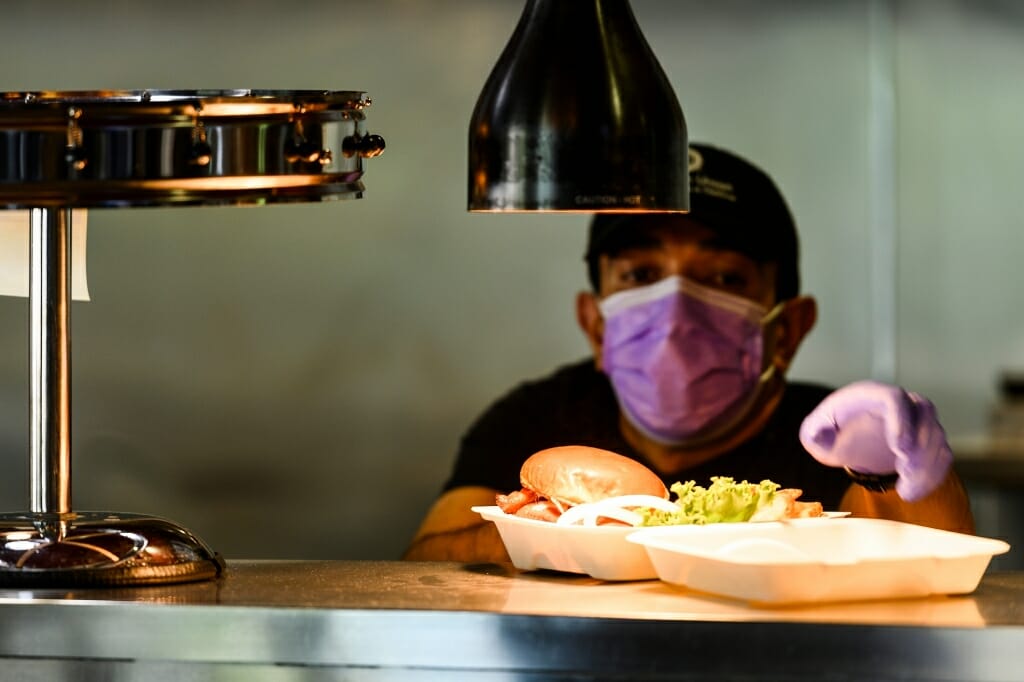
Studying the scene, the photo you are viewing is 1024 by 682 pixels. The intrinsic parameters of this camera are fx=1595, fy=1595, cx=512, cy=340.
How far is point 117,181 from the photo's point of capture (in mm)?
1742

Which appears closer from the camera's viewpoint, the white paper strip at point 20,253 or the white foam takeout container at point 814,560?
the white foam takeout container at point 814,560

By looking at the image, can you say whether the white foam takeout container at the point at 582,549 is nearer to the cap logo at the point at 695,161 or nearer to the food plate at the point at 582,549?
the food plate at the point at 582,549

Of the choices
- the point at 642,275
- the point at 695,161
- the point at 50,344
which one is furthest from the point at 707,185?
the point at 50,344

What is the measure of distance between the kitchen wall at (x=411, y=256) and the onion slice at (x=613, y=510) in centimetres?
217

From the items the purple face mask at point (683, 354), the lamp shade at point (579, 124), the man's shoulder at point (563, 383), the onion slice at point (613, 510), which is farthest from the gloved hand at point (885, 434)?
the man's shoulder at point (563, 383)

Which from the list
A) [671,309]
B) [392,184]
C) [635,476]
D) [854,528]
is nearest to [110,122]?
[635,476]

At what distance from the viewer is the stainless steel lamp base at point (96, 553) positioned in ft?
6.03

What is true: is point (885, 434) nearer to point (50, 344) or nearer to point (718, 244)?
point (50, 344)

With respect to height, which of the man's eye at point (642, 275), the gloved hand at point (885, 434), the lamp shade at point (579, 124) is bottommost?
the gloved hand at point (885, 434)

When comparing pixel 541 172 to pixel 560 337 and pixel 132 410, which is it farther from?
pixel 132 410

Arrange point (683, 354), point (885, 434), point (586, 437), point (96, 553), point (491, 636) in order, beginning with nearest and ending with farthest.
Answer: point (491, 636), point (96, 553), point (885, 434), point (683, 354), point (586, 437)

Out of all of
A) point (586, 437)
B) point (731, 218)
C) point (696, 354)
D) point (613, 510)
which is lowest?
point (586, 437)

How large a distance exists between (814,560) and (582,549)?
12.3 inches

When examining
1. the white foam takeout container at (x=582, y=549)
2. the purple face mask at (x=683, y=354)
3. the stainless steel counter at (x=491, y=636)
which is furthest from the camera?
the purple face mask at (x=683, y=354)
